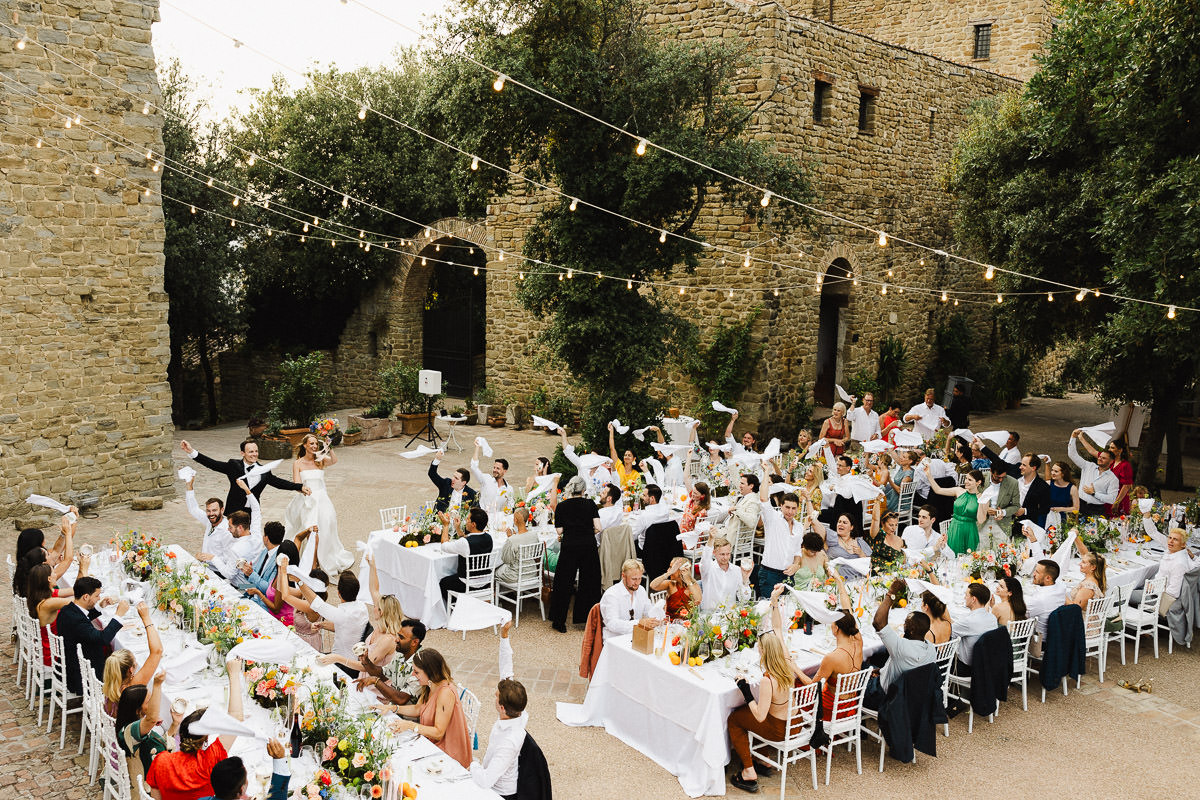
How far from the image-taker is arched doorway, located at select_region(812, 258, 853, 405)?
1684cm

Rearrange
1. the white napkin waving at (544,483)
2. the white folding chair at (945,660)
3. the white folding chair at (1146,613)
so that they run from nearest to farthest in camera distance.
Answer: the white folding chair at (945,660), the white folding chair at (1146,613), the white napkin waving at (544,483)

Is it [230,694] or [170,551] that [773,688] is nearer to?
[230,694]

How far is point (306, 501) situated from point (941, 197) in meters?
14.5

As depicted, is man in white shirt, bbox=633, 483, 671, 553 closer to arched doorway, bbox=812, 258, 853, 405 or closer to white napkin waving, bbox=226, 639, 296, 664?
white napkin waving, bbox=226, 639, 296, 664

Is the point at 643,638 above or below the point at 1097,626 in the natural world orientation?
above

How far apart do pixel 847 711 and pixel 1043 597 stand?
229cm

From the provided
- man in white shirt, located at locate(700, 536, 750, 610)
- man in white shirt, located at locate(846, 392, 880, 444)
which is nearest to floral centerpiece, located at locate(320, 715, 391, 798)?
man in white shirt, located at locate(700, 536, 750, 610)

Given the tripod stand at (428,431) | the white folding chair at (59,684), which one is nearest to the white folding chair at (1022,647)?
the white folding chair at (59,684)

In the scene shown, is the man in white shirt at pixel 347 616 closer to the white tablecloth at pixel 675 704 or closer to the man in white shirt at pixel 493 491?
the white tablecloth at pixel 675 704

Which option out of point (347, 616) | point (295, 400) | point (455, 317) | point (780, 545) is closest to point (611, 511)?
point (780, 545)

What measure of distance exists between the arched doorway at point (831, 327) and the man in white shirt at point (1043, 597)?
918cm

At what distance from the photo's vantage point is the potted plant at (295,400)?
14805 mm

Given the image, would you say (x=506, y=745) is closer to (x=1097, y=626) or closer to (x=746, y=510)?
(x=746, y=510)

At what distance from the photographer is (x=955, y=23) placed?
20.8 m
